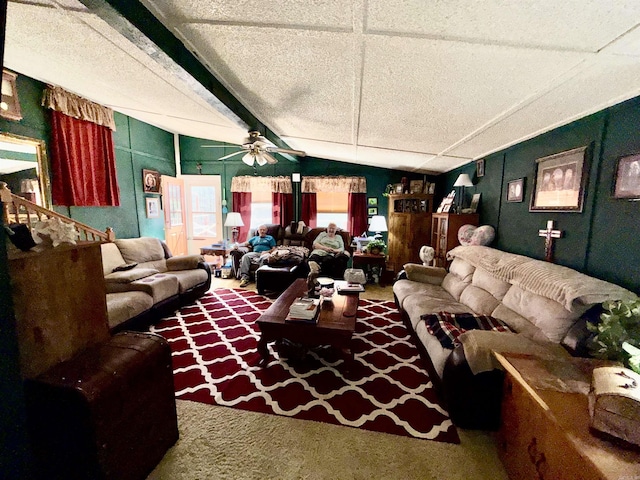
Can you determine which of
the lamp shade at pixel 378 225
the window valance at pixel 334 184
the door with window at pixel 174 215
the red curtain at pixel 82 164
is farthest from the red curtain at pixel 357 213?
the red curtain at pixel 82 164

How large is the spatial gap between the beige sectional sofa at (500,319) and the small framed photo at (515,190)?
605 millimetres

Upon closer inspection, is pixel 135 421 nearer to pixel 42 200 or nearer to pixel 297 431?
pixel 297 431

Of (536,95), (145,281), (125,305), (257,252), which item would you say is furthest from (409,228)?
(125,305)

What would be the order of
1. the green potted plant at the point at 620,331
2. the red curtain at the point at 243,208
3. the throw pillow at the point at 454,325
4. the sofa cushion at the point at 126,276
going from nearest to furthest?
the green potted plant at the point at 620,331, the throw pillow at the point at 454,325, the sofa cushion at the point at 126,276, the red curtain at the point at 243,208

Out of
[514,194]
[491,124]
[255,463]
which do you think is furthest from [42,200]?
[514,194]

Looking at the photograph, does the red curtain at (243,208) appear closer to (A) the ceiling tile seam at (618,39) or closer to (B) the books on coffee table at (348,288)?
(B) the books on coffee table at (348,288)

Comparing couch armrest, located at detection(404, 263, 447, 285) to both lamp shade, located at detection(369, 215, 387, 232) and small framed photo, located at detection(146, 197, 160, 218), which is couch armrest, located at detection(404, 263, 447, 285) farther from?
small framed photo, located at detection(146, 197, 160, 218)

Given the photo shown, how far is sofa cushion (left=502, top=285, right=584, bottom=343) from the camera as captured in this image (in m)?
1.65

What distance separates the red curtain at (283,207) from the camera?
18.6 ft

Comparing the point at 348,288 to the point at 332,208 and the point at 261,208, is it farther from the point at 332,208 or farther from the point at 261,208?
the point at 261,208

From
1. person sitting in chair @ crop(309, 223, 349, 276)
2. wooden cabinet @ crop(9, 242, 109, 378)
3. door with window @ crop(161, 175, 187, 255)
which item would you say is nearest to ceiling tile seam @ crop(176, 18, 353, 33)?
wooden cabinet @ crop(9, 242, 109, 378)

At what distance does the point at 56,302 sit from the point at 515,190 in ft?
12.2

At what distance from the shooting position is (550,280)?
6.04ft

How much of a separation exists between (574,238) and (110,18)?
3.35m
